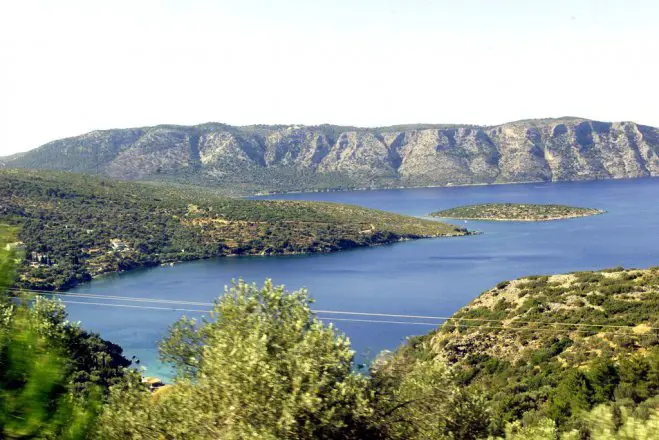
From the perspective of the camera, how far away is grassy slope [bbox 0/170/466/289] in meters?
87.6

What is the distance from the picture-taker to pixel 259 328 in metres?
9.64

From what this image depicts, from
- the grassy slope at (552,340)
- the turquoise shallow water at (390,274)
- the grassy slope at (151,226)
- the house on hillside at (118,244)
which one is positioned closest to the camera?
the grassy slope at (552,340)

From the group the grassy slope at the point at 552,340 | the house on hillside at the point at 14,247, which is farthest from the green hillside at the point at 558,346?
the house on hillside at the point at 14,247

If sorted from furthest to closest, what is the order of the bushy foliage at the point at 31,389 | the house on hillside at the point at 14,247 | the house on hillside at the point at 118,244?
1. the house on hillside at the point at 118,244
2. the house on hillside at the point at 14,247
3. the bushy foliage at the point at 31,389

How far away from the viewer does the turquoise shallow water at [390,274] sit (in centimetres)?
6100

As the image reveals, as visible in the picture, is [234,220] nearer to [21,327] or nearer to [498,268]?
[498,268]

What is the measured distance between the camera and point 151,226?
106 m

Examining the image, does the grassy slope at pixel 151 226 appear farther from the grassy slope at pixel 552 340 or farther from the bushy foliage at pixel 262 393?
the bushy foliage at pixel 262 393

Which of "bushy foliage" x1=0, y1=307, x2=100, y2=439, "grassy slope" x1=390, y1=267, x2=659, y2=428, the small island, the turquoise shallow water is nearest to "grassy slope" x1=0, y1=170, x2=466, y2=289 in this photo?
the turquoise shallow water

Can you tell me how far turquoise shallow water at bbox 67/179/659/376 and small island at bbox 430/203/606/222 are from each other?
13.1m

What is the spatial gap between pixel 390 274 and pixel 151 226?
47.9m

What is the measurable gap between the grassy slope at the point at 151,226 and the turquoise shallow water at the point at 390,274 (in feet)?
15.3

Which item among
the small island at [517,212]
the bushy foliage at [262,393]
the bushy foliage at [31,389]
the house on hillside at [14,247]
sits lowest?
the small island at [517,212]

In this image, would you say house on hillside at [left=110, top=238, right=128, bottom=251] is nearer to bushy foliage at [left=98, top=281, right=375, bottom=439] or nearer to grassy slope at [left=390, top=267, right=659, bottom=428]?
grassy slope at [left=390, top=267, right=659, bottom=428]
